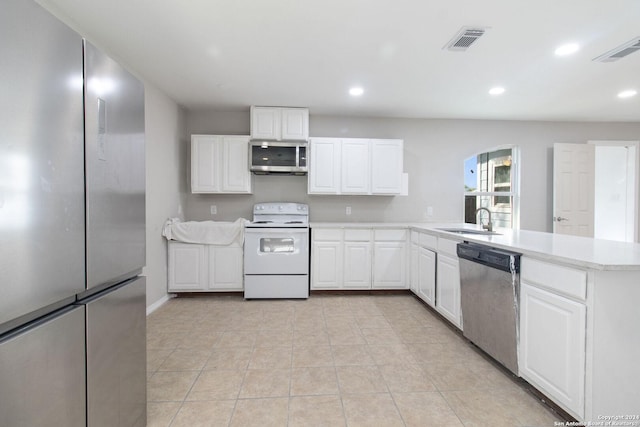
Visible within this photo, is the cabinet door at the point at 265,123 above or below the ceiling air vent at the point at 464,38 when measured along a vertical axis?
below

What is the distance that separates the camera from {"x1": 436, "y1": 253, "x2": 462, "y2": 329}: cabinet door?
8.77 ft

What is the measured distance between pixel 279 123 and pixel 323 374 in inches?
118

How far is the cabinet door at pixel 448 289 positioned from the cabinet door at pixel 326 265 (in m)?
1.24

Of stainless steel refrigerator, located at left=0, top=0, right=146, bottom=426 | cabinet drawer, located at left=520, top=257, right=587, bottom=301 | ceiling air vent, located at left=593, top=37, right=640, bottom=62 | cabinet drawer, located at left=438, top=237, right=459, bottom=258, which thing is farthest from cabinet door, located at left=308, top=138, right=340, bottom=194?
stainless steel refrigerator, located at left=0, top=0, right=146, bottom=426

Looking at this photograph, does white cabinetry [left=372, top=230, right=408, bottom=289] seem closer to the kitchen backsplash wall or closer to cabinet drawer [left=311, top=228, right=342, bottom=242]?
cabinet drawer [left=311, top=228, right=342, bottom=242]

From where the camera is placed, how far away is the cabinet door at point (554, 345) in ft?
4.92

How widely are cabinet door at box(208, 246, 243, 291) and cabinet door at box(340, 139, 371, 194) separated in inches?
64.9

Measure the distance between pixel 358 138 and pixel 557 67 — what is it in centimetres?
221

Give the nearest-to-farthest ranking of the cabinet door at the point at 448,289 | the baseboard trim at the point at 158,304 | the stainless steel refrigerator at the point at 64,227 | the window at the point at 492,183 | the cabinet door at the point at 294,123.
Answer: the stainless steel refrigerator at the point at 64,227 → the cabinet door at the point at 448,289 → the baseboard trim at the point at 158,304 → the cabinet door at the point at 294,123 → the window at the point at 492,183

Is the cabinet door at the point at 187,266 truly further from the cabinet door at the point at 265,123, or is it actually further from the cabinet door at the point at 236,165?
the cabinet door at the point at 265,123

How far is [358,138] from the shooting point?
421cm

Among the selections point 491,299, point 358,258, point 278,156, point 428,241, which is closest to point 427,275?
point 428,241

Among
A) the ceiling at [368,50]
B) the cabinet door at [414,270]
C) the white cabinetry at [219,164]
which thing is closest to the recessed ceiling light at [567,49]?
the ceiling at [368,50]

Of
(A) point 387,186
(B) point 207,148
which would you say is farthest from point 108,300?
(A) point 387,186
